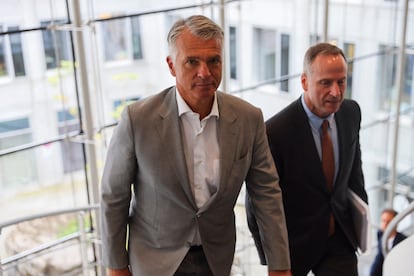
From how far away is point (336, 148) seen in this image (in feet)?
6.81

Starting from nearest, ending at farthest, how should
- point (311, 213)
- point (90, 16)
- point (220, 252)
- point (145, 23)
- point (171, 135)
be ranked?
1. point (171, 135)
2. point (220, 252)
3. point (311, 213)
4. point (90, 16)
5. point (145, 23)

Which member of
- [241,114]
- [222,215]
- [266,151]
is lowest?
[222,215]

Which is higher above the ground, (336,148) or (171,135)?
(171,135)

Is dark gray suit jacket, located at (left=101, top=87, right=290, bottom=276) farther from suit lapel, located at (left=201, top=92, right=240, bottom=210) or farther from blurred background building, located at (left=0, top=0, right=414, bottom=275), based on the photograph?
blurred background building, located at (left=0, top=0, right=414, bottom=275)

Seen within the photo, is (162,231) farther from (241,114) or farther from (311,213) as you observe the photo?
(311,213)

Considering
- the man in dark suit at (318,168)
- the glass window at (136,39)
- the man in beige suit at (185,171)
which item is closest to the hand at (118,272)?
the man in beige suit at (185,171)

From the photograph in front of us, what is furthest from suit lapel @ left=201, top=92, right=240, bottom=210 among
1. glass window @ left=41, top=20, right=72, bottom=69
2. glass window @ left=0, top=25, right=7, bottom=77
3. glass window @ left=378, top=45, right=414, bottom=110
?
glass window @ left=378, top=45, right=414, bottom=110

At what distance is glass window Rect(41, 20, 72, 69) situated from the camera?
11.7ft

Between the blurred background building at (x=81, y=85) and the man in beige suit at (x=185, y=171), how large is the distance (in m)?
1.47

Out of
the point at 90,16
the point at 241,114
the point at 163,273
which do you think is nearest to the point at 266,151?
the point at 241,114

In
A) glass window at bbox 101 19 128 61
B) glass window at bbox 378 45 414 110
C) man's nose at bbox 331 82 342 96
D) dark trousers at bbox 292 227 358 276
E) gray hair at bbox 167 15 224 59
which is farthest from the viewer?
glass window at bbox 378 45 414 110

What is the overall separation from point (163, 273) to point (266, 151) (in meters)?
0.45

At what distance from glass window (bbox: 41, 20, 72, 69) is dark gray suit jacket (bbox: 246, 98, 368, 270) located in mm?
1905

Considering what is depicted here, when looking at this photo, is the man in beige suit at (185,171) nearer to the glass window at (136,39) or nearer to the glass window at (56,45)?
the glass window at (56,45)
